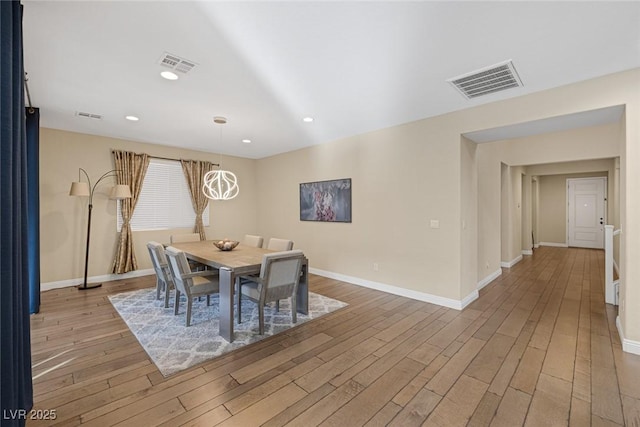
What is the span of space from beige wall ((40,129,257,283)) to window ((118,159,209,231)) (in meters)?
0.20

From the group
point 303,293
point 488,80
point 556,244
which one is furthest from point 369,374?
point 556,244

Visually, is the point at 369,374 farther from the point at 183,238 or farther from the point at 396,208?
the point at 183,238

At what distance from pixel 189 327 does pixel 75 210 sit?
3611 mm

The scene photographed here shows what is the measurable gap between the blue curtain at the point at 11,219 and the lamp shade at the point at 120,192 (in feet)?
11.9

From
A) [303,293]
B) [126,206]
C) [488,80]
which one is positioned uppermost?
[488,80]

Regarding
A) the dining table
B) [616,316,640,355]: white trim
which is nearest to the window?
the dining table

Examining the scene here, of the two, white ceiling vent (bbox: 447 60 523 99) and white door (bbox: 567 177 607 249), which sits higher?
white ceiling vent (bbox: 447 60 523 99)

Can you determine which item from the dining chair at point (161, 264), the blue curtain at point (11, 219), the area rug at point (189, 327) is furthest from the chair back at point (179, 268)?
the blue curtain at point (11, 219)

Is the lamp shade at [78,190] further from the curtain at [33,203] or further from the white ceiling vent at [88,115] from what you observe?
the white ceiling vent at [88,115]

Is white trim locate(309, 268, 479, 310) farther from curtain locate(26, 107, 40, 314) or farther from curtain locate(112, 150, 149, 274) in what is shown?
curtain locate(26, 107, 40, 314)

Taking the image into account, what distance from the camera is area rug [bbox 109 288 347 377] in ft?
8.69

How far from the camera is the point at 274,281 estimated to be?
313 centimetres

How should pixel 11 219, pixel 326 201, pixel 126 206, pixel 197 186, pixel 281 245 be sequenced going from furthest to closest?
pixel 197 186 < pixel 326 201 < pixel 126 206 < pixel 281 245 < pixel 11 219

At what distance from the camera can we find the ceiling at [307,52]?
1937 millimetres
